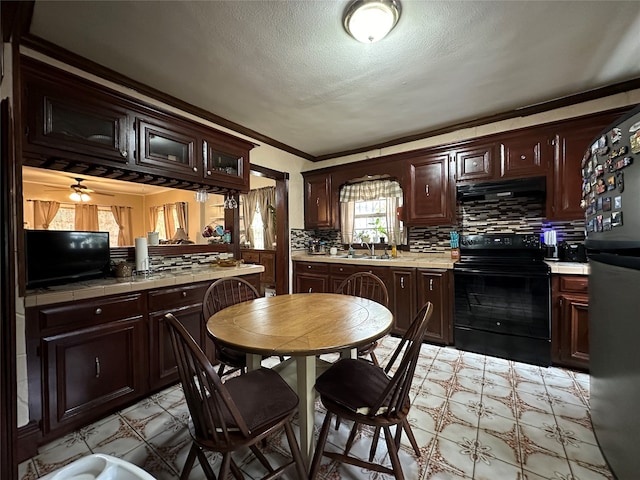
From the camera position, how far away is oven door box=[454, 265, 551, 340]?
2482mm

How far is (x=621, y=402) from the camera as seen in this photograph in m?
1.22

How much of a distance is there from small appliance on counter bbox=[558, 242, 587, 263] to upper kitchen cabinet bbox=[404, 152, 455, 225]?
3.39ft

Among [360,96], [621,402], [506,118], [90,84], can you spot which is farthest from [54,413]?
[506,118]

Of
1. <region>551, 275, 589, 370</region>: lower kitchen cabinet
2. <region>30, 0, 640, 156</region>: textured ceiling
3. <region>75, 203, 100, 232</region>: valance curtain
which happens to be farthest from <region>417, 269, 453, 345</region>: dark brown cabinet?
<region>75, 203, 100, 232</region>: valance curtain

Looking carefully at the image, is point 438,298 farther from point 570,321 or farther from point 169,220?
point 169,220

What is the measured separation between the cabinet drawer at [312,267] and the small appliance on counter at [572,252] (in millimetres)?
2480

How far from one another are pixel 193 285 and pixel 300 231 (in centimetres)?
221

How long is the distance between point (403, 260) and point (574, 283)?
1456 mm

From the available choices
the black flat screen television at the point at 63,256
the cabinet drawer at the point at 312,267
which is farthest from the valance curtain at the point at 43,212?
the cabinet drawer at the point at 312,267

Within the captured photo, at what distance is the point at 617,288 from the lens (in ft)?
3.97

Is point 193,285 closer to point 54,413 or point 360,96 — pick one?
point 54,413

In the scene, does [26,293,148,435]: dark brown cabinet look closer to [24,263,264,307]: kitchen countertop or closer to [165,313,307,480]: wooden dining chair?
[24,263,264,307]: kitchen countertop

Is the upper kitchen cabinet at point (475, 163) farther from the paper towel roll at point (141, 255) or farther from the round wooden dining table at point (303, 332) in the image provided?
the paper towel roll at point (141, 255)

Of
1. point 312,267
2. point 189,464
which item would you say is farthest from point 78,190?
point 189,464
